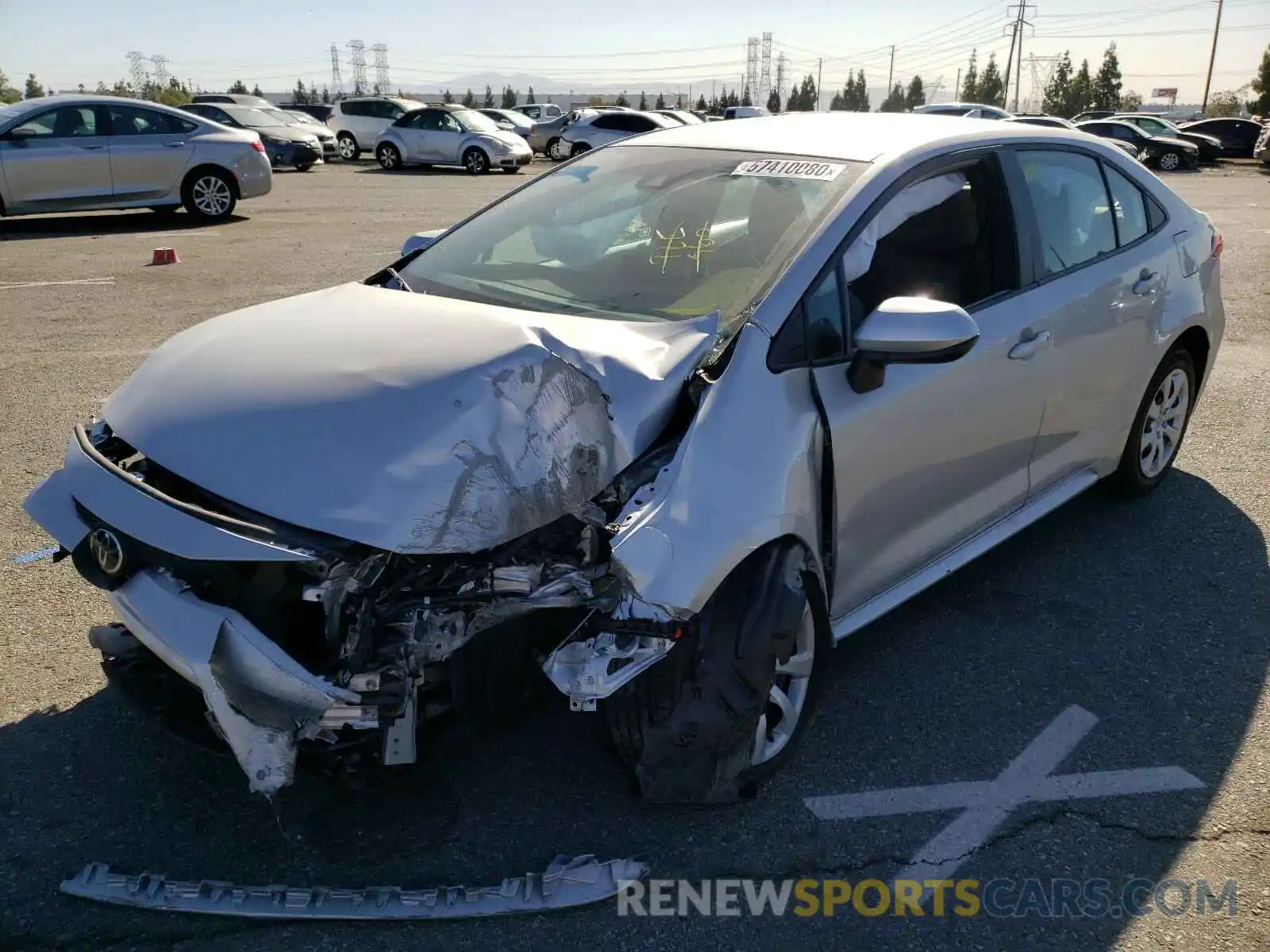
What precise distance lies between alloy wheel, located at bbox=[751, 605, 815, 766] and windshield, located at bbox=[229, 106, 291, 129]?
2466 centimetres

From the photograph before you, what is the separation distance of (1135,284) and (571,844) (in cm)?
317

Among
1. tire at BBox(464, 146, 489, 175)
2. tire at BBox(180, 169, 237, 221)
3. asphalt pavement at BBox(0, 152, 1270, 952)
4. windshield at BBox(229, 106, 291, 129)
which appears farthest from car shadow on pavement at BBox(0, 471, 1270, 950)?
windshield at BBox(229, 106, 291, 129)

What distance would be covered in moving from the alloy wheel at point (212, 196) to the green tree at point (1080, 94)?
7093cm

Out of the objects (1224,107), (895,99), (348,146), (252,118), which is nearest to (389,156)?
(252,118)

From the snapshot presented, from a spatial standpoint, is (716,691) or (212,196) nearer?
(716,691)

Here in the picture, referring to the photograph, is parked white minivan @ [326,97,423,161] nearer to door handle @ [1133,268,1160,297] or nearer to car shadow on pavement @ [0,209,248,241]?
car shadow on pavement @ [0,209,248,241]

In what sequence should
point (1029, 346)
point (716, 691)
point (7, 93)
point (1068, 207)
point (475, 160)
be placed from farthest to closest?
point (7, 93), point (475, 160), point (1068, 207), point (1029, 346), point (716, 691)

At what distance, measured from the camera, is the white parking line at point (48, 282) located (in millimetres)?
9578

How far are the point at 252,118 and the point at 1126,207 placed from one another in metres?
24.5

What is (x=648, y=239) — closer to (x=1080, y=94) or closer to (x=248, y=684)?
(x=248, y=684)

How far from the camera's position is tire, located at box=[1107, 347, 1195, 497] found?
180 inches

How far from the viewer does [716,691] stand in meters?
2.59

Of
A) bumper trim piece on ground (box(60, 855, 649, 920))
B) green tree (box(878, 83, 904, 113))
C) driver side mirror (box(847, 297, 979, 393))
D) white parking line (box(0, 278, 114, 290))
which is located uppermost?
driver side mirror (box(847, 297, 979, 393))

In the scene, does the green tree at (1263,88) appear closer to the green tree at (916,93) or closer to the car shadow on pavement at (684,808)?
the green tree at (916,93)
